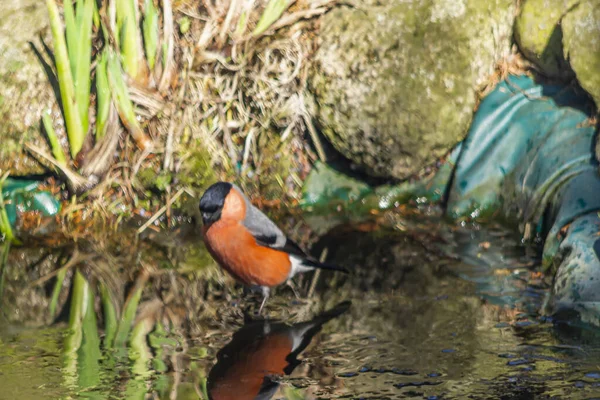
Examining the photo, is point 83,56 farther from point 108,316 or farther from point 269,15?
point 108,316

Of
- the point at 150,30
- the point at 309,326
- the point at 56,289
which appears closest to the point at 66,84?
the point at 150,30

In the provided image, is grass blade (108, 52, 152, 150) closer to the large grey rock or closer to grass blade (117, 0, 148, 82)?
grass blade (117, 0, 148, 82)

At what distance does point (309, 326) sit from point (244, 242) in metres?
0.65

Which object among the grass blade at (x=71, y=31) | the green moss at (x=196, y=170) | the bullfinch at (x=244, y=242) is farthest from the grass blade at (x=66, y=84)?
the bullfinch at (x=244, y=242)

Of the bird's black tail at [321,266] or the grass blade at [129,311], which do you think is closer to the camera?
the grass blade at [129,311]

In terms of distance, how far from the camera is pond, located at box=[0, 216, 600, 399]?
459cm

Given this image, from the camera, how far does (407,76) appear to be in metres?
7.65

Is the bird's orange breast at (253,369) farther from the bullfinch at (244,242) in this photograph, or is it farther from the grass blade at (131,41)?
the grass blade at (131,41)

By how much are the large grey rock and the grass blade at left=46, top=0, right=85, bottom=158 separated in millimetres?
1898

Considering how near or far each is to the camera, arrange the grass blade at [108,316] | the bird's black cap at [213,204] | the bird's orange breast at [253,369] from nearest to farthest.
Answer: the bird's orange breast at [253,369] → the grass blade at [108,316] → the bird's black cap at [213,204]

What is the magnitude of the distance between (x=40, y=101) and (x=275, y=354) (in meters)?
3.76

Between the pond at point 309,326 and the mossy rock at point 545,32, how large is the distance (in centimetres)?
139

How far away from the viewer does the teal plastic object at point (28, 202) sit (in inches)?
302

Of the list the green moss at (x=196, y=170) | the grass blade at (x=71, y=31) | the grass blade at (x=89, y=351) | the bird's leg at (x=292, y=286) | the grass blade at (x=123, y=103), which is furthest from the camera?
the green moss at (x=196, y=170)
